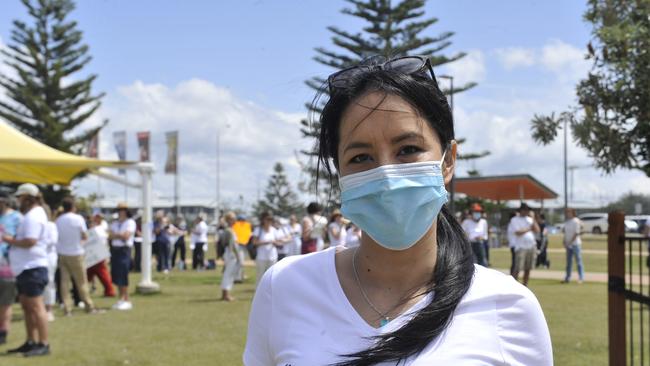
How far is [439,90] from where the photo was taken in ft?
6.66

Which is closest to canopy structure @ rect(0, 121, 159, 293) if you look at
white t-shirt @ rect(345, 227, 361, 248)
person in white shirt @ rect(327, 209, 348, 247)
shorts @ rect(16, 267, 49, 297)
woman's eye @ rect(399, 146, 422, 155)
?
shorts @ rect(16, 267, 49, 297)

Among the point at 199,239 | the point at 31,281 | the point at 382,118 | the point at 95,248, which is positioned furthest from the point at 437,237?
the point at 199,239

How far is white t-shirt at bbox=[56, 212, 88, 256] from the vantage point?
37.2ft

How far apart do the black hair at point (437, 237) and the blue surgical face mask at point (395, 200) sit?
0.12m

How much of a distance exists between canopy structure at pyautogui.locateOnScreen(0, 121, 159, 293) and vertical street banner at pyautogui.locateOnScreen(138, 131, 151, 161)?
3279cm

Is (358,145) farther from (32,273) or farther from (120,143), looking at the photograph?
(120,143)

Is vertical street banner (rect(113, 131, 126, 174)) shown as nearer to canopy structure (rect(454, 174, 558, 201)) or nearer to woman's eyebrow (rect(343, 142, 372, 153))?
canopy structure (rect(454, 174, 558, 201))

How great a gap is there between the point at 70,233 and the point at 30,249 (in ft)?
10.7

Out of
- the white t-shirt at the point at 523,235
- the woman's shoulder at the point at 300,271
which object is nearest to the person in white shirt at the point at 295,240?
the white t-shirt at the point at 523,235

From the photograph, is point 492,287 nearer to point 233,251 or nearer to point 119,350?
point 119,350

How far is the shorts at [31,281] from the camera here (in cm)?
818

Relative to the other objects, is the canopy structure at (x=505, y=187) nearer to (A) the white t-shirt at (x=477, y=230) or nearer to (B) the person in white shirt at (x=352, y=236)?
(A) the white t-shirt at (x=477, y=230)

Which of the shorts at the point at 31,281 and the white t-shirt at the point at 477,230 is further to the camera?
the white t-shirt at the point at 477,230

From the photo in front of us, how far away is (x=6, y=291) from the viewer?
899 centimetres
